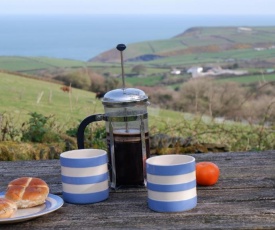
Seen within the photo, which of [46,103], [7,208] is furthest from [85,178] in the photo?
[46,103]

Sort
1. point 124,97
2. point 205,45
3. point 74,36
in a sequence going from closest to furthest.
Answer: point 124,97
point 205,45
point 74,36

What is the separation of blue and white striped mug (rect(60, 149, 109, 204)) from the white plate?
0.06 metres

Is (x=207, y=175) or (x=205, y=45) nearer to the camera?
(x=207, y=175)

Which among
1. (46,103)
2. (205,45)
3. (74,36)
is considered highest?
(46,103)

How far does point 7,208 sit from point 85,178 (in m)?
0.30

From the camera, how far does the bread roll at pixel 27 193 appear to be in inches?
72.1

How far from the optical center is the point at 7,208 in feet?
5.70

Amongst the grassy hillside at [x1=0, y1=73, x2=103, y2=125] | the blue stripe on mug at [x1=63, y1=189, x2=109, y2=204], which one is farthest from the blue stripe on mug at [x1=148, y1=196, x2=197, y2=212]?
the grassy hillside at [x1=0, y1=73, x2=103, y2=125]

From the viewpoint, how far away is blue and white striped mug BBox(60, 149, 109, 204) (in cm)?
192

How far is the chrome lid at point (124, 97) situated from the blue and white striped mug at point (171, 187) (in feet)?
0.91

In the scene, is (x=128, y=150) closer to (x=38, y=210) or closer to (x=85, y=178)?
(x=85, y=178)

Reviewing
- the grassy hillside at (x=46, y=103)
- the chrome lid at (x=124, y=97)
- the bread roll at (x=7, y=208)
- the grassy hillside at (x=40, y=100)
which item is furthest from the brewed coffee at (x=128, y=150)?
the grassy hillside at (x=40, y=100)

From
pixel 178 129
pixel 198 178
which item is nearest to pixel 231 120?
pixel 178 129

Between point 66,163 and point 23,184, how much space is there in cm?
16
